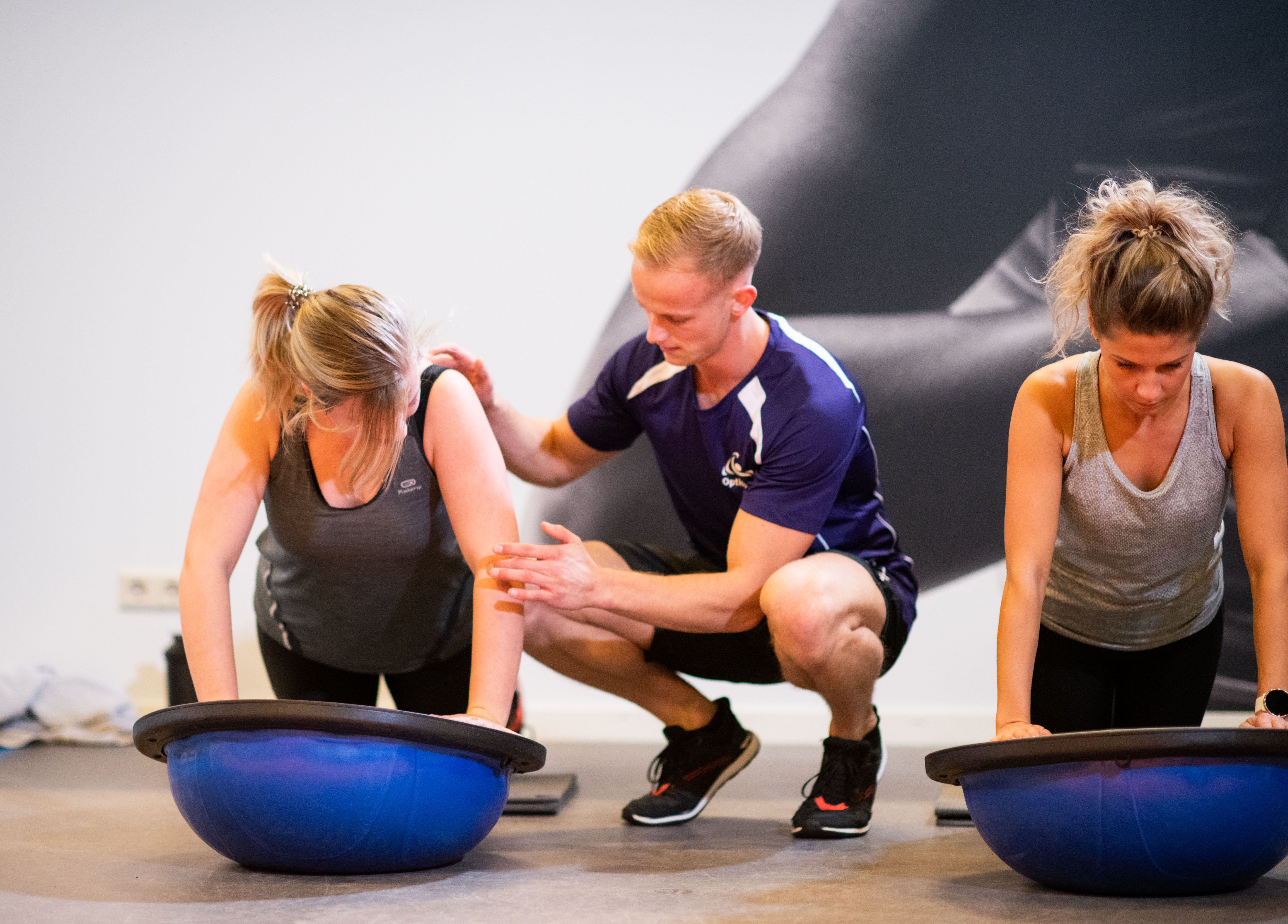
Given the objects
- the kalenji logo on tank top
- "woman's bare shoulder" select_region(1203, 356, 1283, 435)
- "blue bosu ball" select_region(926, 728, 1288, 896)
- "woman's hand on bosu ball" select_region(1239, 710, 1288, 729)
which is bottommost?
"blue bosu ball" select_region(926, 728, 1288, 896)

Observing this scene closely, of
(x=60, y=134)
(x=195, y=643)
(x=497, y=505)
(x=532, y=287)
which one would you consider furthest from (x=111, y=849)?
(x=60, y=134)

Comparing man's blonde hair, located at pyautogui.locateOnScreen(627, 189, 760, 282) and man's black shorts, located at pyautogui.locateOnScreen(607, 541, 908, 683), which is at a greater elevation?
man's blonde hair, located at pyautogui.locateOnScreen(627, 189, 760, 282)

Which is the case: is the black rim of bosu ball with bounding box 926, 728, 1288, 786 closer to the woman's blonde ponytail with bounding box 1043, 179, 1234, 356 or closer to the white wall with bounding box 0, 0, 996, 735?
the woman's blonde ponytail with bounding box 1043, 179, 1234, 356

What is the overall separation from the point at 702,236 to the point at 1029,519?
66cm

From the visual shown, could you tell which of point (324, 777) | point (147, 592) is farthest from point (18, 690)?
point (324, 777)

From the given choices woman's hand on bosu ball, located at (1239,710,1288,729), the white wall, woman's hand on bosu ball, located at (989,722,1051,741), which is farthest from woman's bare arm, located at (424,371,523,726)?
the white wall

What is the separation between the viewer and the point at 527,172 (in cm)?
293

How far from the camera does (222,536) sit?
1624mm

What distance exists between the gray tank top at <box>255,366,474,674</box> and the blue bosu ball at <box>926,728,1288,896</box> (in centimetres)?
88

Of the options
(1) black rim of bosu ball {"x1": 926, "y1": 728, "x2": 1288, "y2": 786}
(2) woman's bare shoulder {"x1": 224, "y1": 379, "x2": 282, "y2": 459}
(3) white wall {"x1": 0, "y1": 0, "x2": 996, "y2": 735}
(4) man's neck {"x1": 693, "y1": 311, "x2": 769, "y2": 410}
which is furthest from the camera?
(3) white wall {"x1": 0, "y1": 0, "x2": 996, "y2": 735}

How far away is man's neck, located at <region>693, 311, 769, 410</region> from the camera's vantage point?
1.85 metres

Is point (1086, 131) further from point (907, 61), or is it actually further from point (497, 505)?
point (497, 505)

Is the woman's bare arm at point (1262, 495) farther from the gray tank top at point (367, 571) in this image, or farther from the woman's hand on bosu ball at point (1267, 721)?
the gray tank top at point (367, 571)

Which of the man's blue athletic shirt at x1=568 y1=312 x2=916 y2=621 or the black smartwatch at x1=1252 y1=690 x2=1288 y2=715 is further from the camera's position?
the man's blue athletic shirt at x1=568 y1=312 x2=916 y2=621
